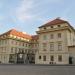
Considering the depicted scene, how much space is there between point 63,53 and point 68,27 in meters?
6.80

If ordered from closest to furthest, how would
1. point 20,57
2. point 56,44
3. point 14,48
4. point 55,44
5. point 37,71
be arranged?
point 37,71 → point 56,44 → point 55,44 → point 20,57 → point 14,48

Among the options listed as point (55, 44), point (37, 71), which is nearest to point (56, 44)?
point (55, 44)

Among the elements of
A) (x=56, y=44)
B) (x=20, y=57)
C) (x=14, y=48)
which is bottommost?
(x=20, y=57)

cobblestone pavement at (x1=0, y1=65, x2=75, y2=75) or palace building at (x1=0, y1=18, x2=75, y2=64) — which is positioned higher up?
palace building at (x1=0, y1=18, x2=75, y2=64)

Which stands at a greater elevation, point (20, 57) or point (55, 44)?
point (55, 44)

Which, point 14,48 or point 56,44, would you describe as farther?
point 14,48

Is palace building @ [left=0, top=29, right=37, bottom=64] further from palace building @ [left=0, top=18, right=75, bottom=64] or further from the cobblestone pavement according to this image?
the cobblestone pavement

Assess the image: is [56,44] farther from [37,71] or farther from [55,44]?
[37,71]

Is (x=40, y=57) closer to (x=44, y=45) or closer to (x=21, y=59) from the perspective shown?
(x=44, y=45)

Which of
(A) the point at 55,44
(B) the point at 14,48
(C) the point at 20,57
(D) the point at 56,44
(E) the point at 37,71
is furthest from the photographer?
(B) the point at 14,48

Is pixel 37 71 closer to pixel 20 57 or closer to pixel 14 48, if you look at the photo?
pixel 20 57

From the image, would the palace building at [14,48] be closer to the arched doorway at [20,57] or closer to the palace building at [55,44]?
the arched doorway at [20,57]

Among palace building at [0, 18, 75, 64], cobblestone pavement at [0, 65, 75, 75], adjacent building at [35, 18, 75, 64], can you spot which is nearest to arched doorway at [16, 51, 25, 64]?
palace building at [0, 18, 75, 64]

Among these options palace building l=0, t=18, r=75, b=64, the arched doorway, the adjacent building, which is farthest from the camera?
the arched doorway
